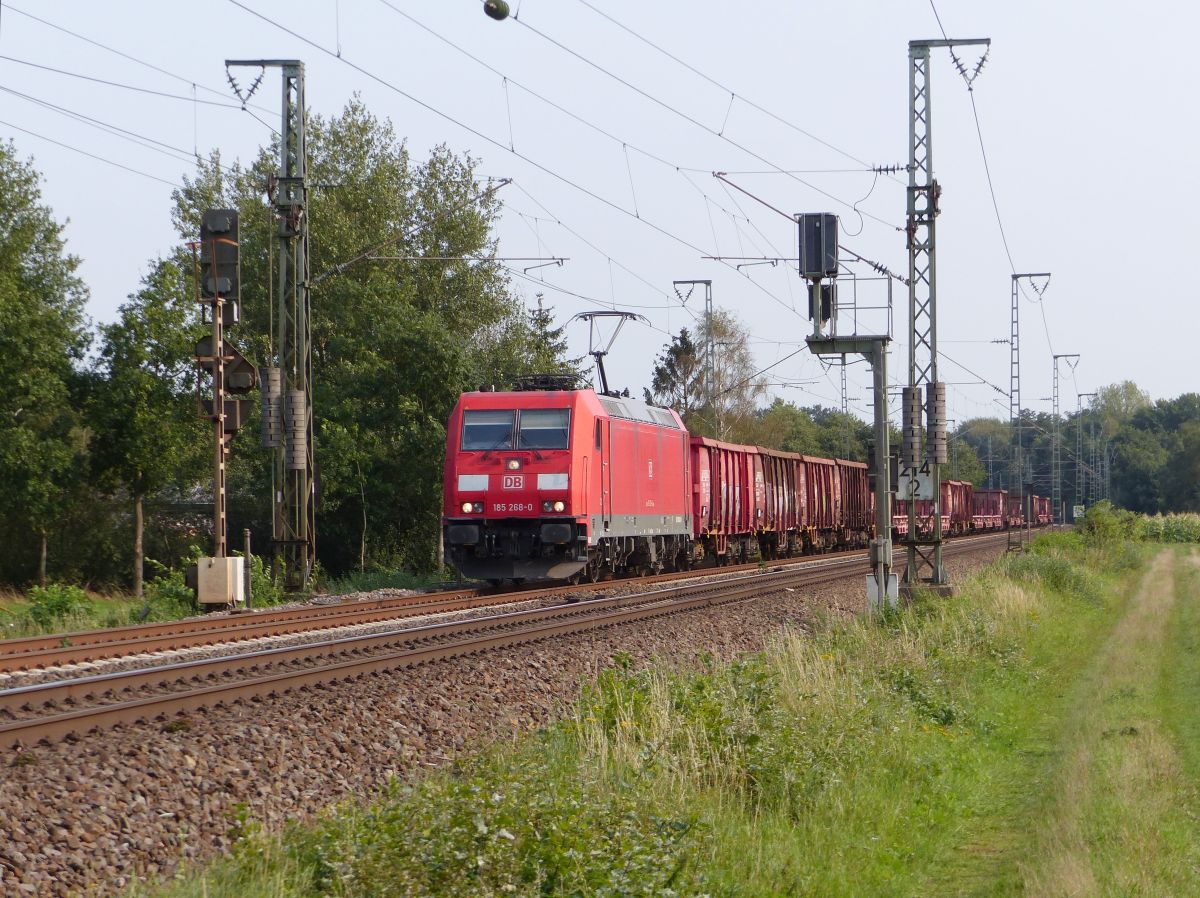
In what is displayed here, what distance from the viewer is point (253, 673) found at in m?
11.6

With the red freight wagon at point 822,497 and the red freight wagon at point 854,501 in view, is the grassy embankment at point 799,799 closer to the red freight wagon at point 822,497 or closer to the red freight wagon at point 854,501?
the red freight wagon at point 822,497

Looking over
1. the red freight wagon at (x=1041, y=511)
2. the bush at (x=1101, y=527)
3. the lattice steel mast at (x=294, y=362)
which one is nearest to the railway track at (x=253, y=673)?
the lattice steel mast at (x=294, y=362)

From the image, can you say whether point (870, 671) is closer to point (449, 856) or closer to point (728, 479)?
point (449, 856)

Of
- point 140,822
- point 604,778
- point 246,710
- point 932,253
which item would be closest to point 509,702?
point 246,710

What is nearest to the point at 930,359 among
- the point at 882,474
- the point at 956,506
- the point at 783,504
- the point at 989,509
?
the point at 882,474

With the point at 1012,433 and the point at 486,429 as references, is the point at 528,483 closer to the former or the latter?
the point at 486,429

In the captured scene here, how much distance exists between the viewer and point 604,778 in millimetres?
7828

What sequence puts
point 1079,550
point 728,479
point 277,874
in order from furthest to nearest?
point 1079,550 → point 728,479 → point 277,874

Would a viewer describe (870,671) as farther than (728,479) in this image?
No

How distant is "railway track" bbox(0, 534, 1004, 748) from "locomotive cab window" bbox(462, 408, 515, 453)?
4.69 m

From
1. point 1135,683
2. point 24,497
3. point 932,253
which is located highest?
point 932,253

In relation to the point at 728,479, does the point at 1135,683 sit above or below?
below

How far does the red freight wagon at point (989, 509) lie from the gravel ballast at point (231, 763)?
61531 millimetres

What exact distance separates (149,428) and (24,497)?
382cm
